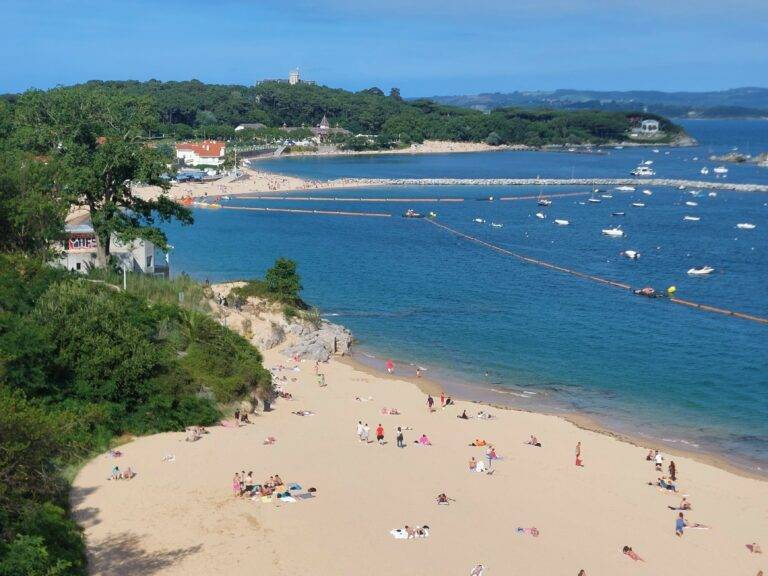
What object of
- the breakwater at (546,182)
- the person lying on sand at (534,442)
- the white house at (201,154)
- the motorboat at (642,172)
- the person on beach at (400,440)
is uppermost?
the white house at (201,154)

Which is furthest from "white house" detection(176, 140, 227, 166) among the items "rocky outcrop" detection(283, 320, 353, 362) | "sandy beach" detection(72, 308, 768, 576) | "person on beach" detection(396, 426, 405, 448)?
"person on beach" detection(396, 426, 405, 448)

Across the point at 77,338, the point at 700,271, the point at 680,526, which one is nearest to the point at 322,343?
the point at 77,338

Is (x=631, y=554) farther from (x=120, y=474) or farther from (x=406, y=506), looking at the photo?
(x=120, y=474)

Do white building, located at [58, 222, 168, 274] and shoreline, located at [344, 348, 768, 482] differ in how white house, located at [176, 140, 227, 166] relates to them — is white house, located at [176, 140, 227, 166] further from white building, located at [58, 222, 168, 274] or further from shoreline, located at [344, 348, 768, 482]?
shoreline, located at [344, 348, 768, 482]

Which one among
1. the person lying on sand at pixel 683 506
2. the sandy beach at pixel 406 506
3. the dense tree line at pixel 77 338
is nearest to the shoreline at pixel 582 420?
the sandy beach at pixel 406 506

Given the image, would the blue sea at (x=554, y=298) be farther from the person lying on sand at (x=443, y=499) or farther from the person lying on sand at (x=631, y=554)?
the person lying on sand at (x=443, y=499)

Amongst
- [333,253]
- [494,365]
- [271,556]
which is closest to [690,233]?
[333,253]
